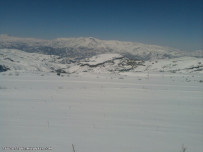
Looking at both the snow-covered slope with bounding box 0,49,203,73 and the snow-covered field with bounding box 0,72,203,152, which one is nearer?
the snow-covered field with bounding box 0,72,203,152

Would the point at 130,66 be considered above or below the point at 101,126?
below

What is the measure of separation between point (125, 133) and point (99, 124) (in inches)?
44.2

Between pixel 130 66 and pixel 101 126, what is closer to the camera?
pixel 101 126

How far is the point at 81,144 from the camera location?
5156 mm

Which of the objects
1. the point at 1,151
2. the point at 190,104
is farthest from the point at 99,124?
the point at 190,104

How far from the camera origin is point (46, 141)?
5.25 metres

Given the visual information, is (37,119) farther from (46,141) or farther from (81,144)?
(81,144)

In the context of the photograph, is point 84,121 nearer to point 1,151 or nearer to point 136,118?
point 136,118

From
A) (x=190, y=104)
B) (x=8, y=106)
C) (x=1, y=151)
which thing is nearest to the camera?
(x=1, y=151)

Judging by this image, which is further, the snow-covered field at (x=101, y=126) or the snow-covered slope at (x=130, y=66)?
the snow-covered slope at (x=130, y=66)

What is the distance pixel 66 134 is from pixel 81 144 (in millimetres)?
815

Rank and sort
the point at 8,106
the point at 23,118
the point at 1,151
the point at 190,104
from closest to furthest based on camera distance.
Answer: the point at 1,151 < the point at 23,118 < the point at 8,106 < the point at 190,104

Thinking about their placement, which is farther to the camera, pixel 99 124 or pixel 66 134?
pixel 99 124

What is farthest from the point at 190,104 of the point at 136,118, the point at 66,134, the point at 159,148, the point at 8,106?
the point at 8,106
